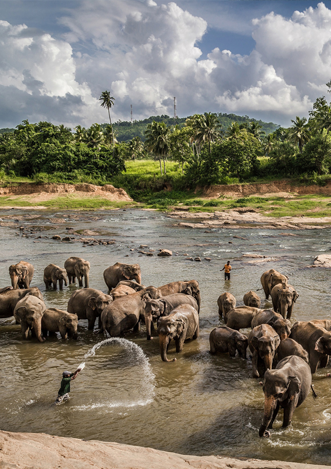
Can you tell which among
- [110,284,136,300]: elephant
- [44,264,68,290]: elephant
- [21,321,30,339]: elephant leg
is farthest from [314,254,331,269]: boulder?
[21,321,30,339]: elephant leg

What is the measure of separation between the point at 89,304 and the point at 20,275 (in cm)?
526

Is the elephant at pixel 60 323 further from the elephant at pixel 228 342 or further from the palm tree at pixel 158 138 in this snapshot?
the palm tree at pixel 158 138

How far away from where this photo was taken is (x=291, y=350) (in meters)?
8.32

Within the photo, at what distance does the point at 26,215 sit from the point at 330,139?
135ft

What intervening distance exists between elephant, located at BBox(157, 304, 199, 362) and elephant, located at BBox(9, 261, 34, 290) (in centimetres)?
766

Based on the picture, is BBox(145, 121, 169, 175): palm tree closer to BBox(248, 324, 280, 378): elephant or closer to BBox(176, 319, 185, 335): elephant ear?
BBox(176, 319, 185, 335): elephant ear

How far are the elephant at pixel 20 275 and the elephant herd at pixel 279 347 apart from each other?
8093 mm

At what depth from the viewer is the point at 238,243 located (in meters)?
29.0

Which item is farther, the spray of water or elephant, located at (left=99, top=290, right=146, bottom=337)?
elephant, located at (left=99, top=290, right=146, bottom=337)

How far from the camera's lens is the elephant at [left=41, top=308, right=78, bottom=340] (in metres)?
10.7

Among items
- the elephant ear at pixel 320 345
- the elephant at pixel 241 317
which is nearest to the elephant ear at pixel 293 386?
the elephant ear at pixel 320 345

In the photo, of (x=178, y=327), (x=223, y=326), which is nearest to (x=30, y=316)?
(x=178, y=327)

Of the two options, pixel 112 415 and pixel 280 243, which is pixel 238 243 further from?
pixel 112 415

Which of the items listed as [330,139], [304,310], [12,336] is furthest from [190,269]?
[330,139]
